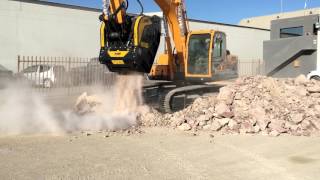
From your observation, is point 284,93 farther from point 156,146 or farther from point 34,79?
point 34,79

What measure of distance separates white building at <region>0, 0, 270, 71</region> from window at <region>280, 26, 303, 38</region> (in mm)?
11761

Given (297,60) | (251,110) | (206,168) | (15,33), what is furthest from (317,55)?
(206,168)

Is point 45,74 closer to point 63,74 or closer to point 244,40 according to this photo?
point 63,74

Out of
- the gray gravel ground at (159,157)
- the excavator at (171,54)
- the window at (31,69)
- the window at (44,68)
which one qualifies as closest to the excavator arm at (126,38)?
the excavator at (171,54)

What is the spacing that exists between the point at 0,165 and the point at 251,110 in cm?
647

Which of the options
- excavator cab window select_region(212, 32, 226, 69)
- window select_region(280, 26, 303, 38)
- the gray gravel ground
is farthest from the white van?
window select_region(280, 26, 303, 38)

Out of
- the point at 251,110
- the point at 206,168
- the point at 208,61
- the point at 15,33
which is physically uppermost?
the point at 15,33

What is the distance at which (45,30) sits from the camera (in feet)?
91.5

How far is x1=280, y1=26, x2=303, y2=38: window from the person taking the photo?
90.4ft

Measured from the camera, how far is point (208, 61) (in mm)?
13977

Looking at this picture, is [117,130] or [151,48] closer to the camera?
[117,130]

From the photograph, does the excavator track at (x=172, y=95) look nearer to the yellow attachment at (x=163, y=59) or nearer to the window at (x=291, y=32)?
the yellow attachment at (x=163, y=59)

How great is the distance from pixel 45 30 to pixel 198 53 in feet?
52.7

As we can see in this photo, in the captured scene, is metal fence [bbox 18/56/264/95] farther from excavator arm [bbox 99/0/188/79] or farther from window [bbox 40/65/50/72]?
excavator arm [bbox 99/0/188/79]
